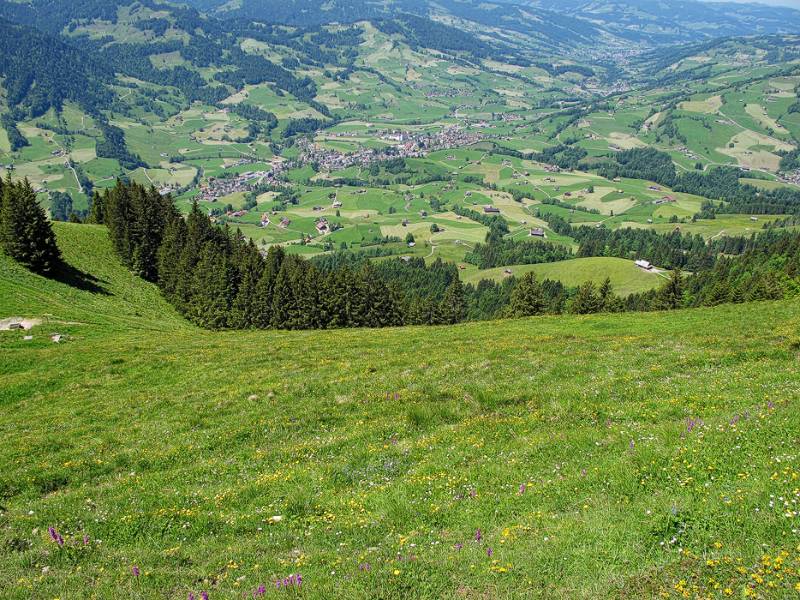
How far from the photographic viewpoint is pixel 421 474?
48.6ft

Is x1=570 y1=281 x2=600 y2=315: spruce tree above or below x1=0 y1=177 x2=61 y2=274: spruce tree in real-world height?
below

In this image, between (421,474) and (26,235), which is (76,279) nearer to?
(26,235)

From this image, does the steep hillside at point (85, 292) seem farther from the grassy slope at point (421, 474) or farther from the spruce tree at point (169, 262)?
the grassy slope at point (421, 474)

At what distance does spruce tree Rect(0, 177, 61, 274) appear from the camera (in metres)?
63.3

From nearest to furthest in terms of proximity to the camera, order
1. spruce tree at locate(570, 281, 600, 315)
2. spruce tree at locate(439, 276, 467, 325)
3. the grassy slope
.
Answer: the grassy slope → spruce tree at locate(570, 281, 600, 315) → spruce tree at locate(439, 276, 467, 325)

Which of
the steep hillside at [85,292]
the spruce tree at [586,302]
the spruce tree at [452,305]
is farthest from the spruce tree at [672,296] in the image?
the steep hillside at [85,292]

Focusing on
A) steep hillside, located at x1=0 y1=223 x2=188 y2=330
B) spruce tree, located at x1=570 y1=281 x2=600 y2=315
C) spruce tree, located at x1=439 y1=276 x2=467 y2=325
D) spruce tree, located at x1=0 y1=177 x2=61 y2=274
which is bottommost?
spruce tree, located at x1=439 y1=276 x2=467 y2=325

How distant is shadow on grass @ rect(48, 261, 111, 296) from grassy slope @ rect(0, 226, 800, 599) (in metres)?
42.4

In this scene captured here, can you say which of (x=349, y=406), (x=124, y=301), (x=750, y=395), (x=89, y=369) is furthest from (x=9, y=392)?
(x=124, y=301)

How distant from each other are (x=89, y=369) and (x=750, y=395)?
127 ft

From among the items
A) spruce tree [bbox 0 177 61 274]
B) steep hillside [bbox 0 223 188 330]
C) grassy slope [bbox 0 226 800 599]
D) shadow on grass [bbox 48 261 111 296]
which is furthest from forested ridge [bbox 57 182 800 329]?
grassy slope [bbox 0 226 800 599]

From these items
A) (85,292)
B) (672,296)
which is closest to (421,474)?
(85,292)

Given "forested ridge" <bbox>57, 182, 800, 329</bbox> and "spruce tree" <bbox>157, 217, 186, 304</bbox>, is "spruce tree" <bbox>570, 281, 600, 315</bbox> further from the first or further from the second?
"spruce tree" <bbox>157, 217, 186, 304</bbox>

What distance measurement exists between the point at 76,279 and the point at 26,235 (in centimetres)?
849
